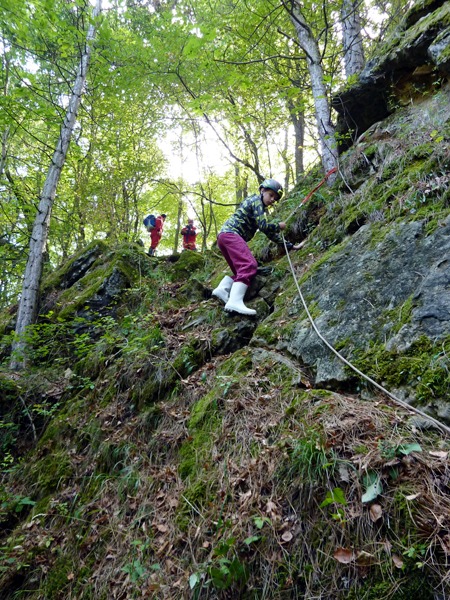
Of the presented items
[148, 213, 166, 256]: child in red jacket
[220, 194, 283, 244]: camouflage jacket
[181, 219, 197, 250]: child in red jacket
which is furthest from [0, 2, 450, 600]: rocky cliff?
[181, 219, 197, 250]: child in red jacket

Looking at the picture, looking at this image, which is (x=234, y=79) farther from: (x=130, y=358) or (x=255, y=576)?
(x=255, y=576)

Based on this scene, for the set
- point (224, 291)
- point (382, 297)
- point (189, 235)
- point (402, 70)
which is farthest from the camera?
point (189, 235)

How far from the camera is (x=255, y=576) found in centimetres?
204

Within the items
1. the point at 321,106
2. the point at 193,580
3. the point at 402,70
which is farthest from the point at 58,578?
the point at 402,70

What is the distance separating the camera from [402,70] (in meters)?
5.52

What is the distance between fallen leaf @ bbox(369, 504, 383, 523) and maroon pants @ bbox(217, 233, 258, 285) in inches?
136

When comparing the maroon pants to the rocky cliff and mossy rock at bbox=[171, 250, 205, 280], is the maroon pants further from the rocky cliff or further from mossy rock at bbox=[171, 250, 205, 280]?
mossy rock at bbox=[171, 250, 205, 280]

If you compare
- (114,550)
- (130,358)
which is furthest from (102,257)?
(114,550)

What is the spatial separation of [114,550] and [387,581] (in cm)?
224

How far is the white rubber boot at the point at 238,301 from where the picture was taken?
478cm

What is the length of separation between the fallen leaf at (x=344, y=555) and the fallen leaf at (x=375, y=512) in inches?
8.2

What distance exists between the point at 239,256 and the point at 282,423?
292 centimetres

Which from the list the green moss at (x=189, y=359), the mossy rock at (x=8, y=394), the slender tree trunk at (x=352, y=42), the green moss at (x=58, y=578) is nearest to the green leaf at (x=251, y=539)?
the green moss at (x=58, y=578)

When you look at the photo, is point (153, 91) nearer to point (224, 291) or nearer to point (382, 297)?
point (224, 291)
